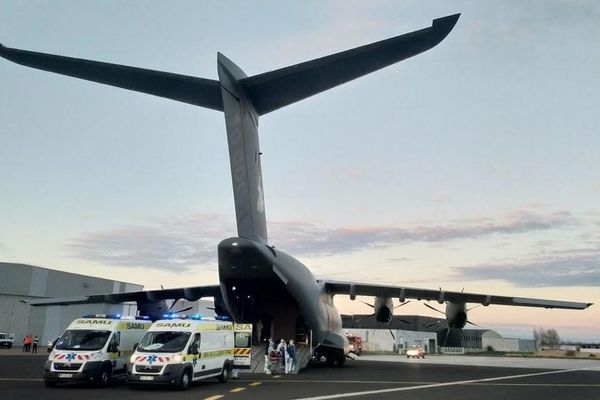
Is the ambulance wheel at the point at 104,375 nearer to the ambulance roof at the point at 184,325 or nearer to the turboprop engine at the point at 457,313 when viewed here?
the ambulance roof at the point at 184,325

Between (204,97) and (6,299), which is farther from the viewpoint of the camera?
(6,299)

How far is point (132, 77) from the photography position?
45.6ft

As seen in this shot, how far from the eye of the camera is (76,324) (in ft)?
52.9

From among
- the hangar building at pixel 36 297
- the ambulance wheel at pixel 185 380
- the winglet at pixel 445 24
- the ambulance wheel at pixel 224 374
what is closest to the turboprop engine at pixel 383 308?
the ambulance wheel at pixel 224 374

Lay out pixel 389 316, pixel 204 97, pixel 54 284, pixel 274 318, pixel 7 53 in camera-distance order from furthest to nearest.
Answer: pixel 54 284, pixel 389 316, pixel 274 318, pixel 204 97, pixel 7 53

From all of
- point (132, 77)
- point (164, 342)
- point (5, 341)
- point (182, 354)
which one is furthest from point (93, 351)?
point (5, 341)

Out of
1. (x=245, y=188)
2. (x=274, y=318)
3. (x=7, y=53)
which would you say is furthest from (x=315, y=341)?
(x=7, y=53)

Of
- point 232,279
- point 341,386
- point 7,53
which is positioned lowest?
point 341,386

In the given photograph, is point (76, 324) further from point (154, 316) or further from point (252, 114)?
point (154, 316)

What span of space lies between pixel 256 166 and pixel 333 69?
5.01 metres

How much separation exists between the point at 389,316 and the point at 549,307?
26.8 feet

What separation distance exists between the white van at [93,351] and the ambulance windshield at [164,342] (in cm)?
125

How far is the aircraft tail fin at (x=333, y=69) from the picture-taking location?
36.3 feet

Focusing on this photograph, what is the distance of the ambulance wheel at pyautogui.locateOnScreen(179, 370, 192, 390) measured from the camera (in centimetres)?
1412
